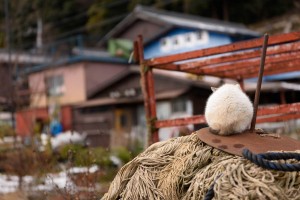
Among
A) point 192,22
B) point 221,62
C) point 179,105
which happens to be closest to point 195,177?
point 221,62

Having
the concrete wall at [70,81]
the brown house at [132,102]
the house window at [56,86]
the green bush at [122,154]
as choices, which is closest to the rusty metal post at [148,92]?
the green bush at [122,154]

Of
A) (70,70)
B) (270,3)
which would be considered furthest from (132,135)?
(270,3)

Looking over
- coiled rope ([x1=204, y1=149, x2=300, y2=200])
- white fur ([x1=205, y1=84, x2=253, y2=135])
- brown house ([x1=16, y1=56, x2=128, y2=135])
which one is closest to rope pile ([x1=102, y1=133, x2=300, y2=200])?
coiled rope ([x1=204, y1=149, x2=300, y2=200])

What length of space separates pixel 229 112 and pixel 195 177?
39cm

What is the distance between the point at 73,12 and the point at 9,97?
91.5 feet

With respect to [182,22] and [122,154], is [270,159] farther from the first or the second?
[182,22]

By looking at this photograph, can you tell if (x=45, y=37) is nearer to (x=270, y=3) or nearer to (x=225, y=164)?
(x=270, y=3)

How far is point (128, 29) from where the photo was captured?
1160 inches

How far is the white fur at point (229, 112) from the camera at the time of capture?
2371mm

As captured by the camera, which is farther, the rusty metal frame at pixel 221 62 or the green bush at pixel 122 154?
the green bush at pixel 122 154

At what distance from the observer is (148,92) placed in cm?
525

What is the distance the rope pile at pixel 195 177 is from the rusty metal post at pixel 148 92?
247cm

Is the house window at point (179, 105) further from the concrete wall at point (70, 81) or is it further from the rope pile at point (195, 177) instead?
the rope pile at point (195, 177)

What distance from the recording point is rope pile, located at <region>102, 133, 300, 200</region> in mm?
1947
